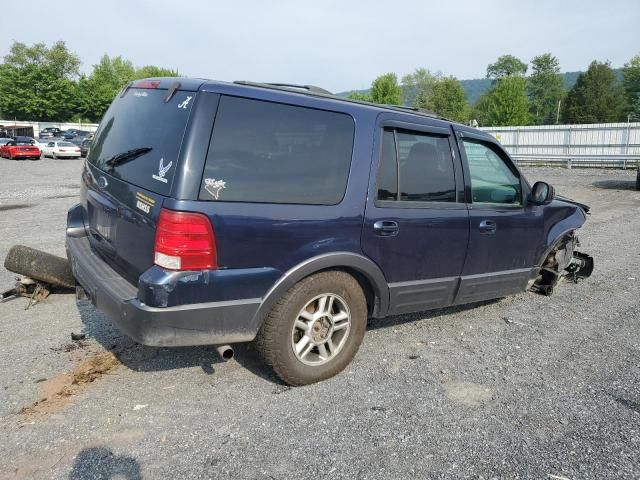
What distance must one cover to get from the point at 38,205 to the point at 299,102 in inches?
446

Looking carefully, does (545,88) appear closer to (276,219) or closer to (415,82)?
(415,82)

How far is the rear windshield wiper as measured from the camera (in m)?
3.28

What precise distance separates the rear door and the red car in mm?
33826

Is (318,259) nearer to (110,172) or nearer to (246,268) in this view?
(246,268)

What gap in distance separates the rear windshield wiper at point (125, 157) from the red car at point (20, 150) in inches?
1294

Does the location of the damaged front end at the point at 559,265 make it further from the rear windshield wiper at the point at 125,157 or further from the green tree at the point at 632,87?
the green tree at the point at 632,87

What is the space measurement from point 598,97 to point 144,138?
82.6 meters

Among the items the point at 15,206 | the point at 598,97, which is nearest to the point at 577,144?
the point at 15,206

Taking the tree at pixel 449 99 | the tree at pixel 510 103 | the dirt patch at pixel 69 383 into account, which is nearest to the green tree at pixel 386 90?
the tree at pixel 449 99

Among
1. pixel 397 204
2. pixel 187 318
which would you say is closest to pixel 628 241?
pixel 397 204

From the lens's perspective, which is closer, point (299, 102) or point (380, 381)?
point (299, 102)

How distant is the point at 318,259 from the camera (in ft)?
10.7

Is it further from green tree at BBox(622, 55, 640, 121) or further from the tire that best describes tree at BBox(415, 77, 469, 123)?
the tire

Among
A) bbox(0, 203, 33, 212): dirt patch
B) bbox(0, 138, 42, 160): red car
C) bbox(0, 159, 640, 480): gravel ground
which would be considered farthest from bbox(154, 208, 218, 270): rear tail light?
bbox(0, 138, 42, 160): red car
